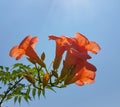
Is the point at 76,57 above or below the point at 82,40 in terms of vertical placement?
below

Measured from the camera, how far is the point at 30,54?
10.9 feet

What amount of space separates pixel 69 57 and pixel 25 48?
57cm

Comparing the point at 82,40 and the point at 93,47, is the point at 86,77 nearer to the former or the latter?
the point at 93,47

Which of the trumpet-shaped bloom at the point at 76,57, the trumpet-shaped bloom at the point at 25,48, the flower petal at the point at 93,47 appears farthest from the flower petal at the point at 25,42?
the flower petal at the point at 93,47

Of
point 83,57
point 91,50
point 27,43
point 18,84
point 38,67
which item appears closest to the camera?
point 83,57

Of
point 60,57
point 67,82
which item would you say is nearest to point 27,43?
point 60,57

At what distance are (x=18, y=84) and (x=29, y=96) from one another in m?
0.51

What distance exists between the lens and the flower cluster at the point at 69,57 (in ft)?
9.16

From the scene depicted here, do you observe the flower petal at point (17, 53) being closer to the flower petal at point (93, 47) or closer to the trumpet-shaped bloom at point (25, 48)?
the trumpet-shaped bloom at point (25, 48)

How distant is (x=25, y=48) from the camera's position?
10.5ft

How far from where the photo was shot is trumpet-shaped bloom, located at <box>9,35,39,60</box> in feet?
10.4

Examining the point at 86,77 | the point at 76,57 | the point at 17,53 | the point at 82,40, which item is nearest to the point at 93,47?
the point at 82,40

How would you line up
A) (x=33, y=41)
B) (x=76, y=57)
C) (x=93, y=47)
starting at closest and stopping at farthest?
(x=76, y=57) → (x=93, y=47) → (x=33, y=41)

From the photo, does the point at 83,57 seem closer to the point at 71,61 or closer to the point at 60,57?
the point at 71,61
